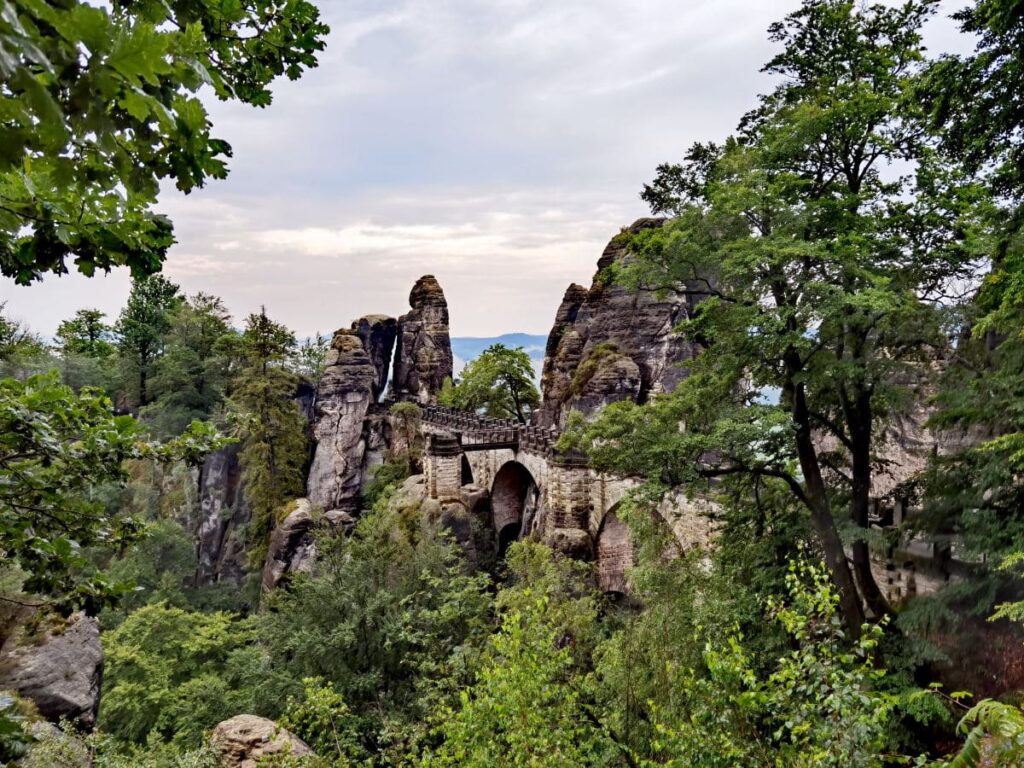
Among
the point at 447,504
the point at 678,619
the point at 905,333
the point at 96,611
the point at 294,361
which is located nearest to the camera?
the point at 96,611

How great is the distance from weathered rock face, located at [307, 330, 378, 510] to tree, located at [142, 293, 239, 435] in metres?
5.67

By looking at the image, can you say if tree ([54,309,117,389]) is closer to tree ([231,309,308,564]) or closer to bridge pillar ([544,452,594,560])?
tree ([231,309,308,564])

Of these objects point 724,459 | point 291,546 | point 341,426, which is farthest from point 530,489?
point 724,459

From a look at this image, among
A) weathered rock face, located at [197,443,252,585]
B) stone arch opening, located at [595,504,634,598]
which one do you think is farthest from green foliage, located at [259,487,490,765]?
weathered rock face, located at [197,443,252,585]

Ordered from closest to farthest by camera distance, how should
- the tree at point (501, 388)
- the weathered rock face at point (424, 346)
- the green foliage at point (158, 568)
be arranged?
1. the green foliage at point (158, 568)
2. the tree at point (501, 388)
3. the weathered rock face at point (424, 346)

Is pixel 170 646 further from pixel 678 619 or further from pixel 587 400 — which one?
pixel 587 400

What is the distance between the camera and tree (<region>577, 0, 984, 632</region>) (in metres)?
9.05

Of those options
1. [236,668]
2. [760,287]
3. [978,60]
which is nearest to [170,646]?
[236,668]

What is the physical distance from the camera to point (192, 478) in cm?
3125

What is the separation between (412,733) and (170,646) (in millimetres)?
10534

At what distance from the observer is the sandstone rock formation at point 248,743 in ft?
30.8

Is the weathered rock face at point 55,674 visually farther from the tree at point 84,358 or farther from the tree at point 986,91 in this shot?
the tree at point 84,358

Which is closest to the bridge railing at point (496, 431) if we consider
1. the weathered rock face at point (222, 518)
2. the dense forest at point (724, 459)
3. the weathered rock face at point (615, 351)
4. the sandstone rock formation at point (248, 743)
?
the weathered rock face at point (615, 351)

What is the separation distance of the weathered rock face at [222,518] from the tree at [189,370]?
10.2ft
